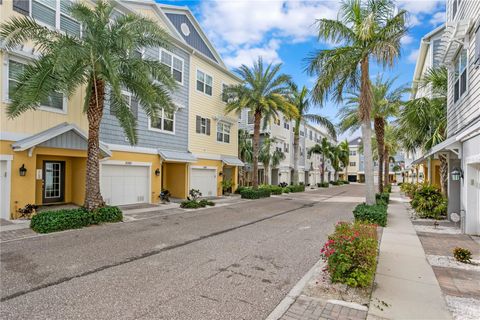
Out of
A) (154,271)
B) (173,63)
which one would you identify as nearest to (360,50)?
(154,271)

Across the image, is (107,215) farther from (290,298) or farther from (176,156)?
(290,298)

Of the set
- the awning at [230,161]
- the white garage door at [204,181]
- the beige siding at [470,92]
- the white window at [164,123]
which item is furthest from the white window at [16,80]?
the beige siding at [470,92]

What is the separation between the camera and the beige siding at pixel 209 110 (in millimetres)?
20531

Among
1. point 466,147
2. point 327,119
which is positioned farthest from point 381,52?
point 327,119

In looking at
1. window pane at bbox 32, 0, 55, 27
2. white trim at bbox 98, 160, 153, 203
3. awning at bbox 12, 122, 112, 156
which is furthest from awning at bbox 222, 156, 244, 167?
window pane at bbox 32, 0, 55, 27

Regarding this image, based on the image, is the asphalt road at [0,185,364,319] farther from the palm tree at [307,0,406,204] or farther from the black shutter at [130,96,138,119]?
the black shutter at [130,96,138,119]

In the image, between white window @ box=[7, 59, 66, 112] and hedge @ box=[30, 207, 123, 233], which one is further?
white window @ box=[7, 59, 66, 112]

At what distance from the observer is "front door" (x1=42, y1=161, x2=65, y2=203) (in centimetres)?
1357

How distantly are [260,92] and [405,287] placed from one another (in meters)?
18.8

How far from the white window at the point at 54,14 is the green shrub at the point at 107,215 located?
7390mm

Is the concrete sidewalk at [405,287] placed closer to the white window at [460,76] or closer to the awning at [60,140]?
the white window at [460,76]

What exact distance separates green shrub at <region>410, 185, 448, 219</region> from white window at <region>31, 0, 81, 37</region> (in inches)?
686

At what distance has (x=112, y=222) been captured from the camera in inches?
448

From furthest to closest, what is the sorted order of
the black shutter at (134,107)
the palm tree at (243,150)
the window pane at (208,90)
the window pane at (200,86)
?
the palm tree at (243,150)
the window pane at (208,90)
the window pane at (200,86)
the black shutter at (134,107)
